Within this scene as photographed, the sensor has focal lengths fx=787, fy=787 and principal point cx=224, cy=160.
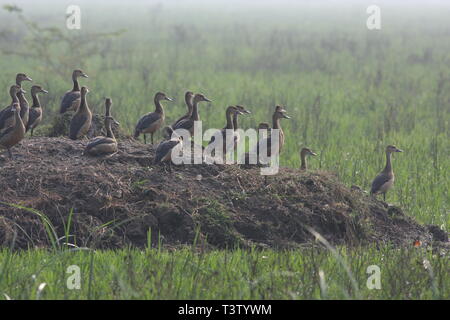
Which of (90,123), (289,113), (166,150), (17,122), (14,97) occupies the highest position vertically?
(14,97)

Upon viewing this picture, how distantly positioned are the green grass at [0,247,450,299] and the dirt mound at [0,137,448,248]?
0.53 m

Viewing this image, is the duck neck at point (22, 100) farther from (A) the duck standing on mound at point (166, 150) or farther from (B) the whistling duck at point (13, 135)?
(A) the duck standing on mound at point (166, 150)

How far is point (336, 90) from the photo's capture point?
19891 millimetres

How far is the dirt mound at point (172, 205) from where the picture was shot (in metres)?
8.10

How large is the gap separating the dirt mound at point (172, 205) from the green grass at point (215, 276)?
1.72 feet

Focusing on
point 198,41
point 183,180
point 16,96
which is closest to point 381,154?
point 183,180

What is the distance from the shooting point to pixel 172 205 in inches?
329

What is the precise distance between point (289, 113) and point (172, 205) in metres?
8.55

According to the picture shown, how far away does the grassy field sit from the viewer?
21.3ft

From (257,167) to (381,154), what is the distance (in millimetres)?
4073

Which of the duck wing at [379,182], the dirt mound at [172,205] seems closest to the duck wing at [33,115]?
the dirt mound at [172,205]

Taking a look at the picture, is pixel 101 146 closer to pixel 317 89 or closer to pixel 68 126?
pixel 68 126

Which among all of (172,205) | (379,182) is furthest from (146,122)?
(379,182)

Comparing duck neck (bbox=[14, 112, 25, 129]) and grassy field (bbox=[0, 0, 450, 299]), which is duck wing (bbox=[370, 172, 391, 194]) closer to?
grassy field (bbox=[0, 0, 450, 299])
